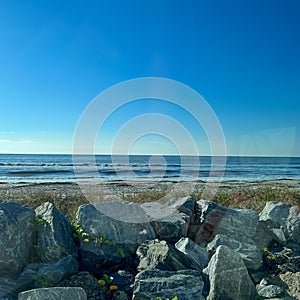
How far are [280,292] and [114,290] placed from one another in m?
2.15

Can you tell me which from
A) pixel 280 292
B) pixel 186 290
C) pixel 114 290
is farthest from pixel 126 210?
pixel 280 292

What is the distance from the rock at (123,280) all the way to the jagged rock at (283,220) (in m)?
2.84

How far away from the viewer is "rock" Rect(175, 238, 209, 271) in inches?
176

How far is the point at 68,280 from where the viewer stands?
3.95 metres

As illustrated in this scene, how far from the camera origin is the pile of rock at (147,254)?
12.7ft

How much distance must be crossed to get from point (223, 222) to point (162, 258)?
1806 millimetres

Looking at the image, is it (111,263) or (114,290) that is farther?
(111,263)

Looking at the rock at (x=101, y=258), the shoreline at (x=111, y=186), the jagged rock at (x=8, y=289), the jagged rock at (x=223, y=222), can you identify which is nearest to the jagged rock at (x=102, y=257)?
the rock at (x=101, y=258)

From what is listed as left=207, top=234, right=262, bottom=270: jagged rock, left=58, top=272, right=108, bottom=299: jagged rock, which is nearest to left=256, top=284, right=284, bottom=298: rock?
left=207, top=234, right=262, bottom=270: jagged rock

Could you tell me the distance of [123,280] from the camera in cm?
414

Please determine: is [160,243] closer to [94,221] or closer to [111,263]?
[111,263]

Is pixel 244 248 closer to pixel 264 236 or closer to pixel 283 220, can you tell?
pixel 264 236

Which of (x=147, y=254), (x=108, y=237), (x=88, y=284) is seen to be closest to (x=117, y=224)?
(x=108, y=237)

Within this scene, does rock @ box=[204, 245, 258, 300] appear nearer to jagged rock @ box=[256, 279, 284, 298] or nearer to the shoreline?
jagged rock @ box=[256, 279, 284, 298]
